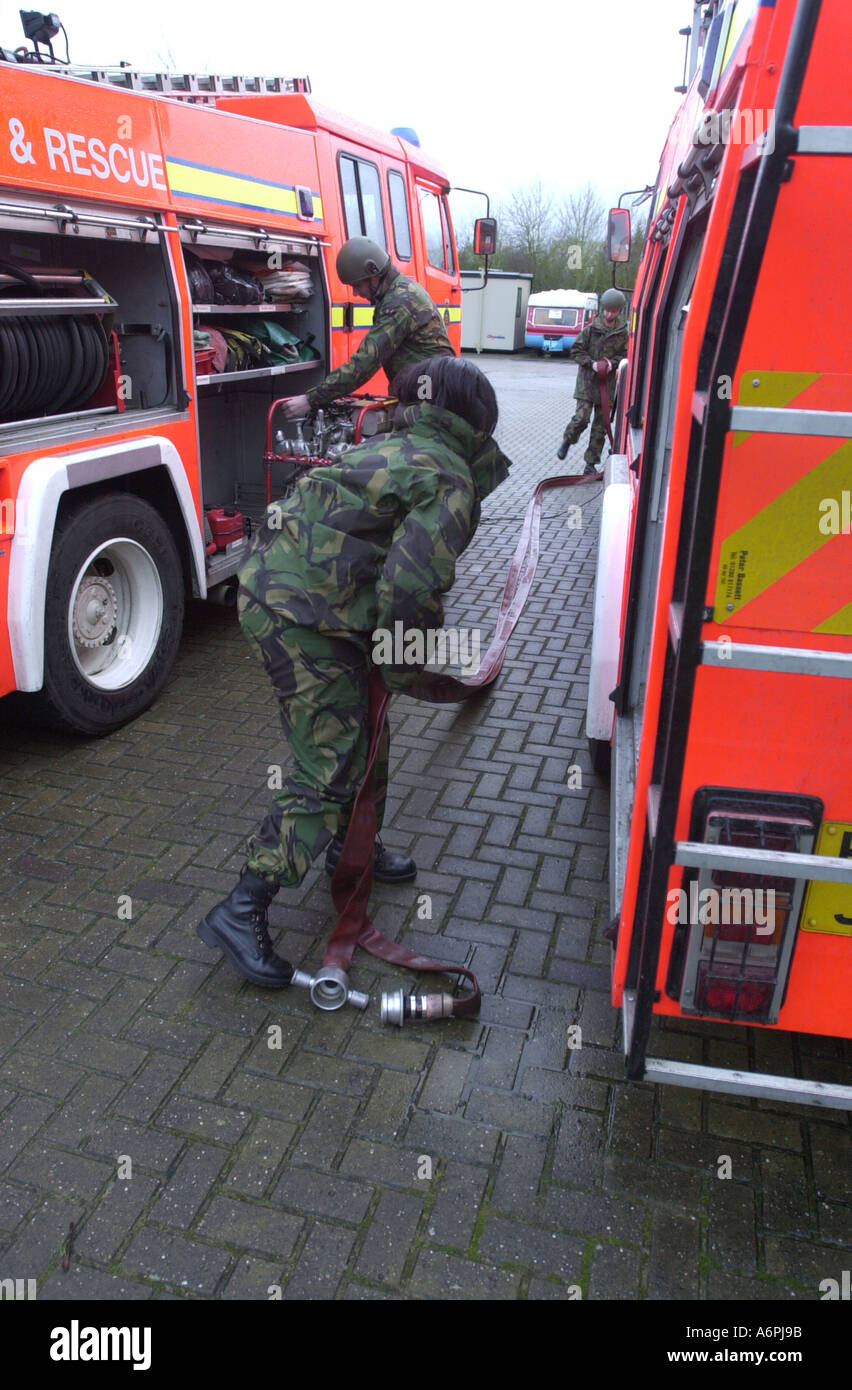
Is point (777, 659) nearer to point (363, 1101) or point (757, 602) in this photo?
point (757, 602)

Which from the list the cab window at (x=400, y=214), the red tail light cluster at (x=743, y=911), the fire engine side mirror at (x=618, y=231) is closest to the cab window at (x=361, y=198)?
the cab window at (x=400, y=214)

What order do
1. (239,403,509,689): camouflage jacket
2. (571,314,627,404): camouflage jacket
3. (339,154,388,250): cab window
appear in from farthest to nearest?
(571,314,627,404): camouflage jacket, (339,154,388,250): cab window, (239,403,509,689): camouflage jacket

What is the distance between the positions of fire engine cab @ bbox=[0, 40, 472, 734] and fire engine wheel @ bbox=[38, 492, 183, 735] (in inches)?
0.4

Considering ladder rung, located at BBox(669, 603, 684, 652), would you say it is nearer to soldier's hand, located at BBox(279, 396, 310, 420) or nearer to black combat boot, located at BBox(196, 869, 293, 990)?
black combat boot, located at BBox(196, 869, 293, 990)

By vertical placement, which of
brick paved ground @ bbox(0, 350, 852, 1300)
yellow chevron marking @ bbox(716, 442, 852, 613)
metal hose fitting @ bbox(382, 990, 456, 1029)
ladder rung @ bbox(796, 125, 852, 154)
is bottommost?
brick paved ground @ bbox(0, 350, 852, 1300)

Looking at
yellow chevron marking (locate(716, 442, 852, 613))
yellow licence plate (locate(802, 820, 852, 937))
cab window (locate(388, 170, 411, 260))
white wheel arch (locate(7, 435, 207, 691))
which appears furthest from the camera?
cab window (locate(388, 170, 411, 260))

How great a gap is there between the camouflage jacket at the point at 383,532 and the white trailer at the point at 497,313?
88.1 feet

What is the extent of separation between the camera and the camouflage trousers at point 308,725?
288 cm

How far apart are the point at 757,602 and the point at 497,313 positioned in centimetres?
2889

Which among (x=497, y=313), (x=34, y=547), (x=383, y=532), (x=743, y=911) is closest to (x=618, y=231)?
(x=34, y=547)

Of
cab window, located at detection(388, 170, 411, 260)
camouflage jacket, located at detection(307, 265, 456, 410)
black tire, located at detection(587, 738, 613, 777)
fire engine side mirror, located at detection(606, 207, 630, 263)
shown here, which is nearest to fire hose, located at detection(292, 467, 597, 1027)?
black tire, located at detection(587, 738, 613, 777)

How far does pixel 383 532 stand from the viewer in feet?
9.14

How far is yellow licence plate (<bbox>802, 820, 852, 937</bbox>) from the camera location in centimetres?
216
